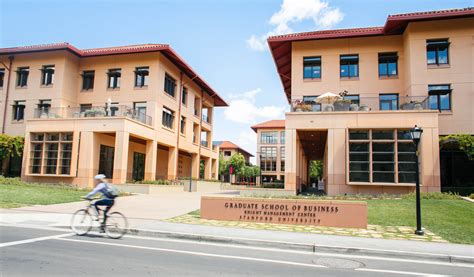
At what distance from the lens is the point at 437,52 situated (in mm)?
25094

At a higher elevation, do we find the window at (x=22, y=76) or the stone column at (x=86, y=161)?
the window at (x=22, y=76)

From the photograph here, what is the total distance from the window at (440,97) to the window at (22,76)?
35.2 meters

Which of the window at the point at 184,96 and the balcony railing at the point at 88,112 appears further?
the window at the point at 184,96

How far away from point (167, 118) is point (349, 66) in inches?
704

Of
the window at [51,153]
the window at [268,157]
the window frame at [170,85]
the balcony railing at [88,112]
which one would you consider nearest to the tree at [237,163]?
the window at [268,157]

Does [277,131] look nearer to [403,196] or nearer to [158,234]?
[403,196]

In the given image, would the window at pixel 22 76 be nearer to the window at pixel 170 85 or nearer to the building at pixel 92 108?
the building at pixel 92 108

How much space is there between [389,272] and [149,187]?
20.6 meters

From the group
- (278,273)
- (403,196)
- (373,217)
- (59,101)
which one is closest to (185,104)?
(59,101)

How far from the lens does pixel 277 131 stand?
7725cm

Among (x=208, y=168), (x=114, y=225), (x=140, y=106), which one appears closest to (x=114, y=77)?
(x=140, y=106)

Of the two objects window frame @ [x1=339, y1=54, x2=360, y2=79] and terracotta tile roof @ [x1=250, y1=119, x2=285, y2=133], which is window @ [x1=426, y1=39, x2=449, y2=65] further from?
terracotta tile roof @ [x1=250, y1=119, x2=285, y2=133]

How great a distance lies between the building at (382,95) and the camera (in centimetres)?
2150

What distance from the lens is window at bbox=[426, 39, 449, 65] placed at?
24.9 m
